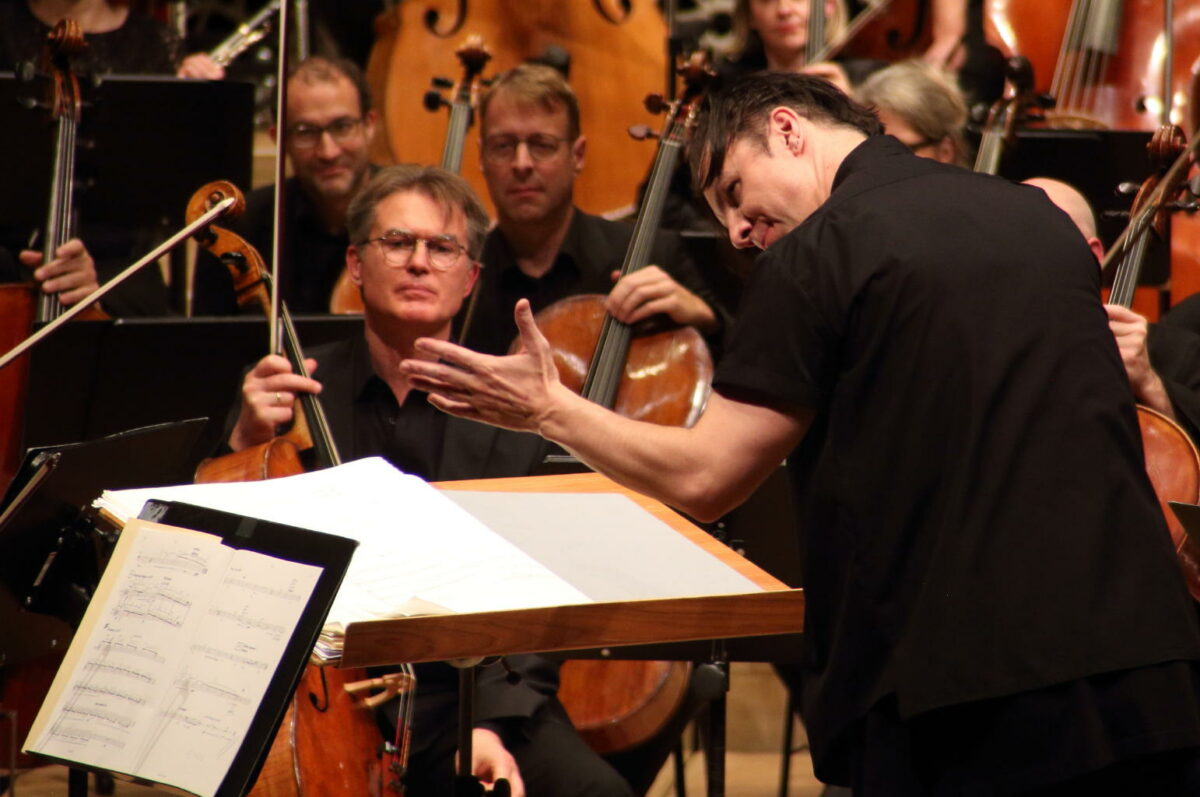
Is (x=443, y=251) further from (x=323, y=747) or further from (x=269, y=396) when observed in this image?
(x=323, y=747)

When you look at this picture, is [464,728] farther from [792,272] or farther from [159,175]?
[159,175]

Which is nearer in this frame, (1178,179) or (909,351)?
(909,351)

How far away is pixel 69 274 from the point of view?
3020mm

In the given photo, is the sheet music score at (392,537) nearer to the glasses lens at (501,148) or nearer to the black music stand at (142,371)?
the black music stand at (142,371)

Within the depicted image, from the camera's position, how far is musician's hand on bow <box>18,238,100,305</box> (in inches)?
118

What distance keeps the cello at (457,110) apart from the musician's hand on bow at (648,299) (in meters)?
0.76

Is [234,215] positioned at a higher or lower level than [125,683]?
higher

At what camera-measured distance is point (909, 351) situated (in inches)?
58.2

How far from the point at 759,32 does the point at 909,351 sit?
8.20 ft

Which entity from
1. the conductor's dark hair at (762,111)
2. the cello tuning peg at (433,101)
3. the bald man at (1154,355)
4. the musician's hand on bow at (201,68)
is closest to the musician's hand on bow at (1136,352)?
the bald man at (1154,355)

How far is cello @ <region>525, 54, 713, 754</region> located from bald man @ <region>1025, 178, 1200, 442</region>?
26.1 inches

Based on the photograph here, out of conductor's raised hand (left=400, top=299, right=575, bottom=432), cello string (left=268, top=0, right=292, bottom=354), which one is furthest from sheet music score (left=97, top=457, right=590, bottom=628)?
cello string (left=268, top=0, right=292, bottom=354)

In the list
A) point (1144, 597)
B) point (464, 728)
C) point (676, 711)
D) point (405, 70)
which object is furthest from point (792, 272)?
point (405, 70)

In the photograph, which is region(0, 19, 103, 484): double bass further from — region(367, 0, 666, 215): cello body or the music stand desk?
the music stand desk
